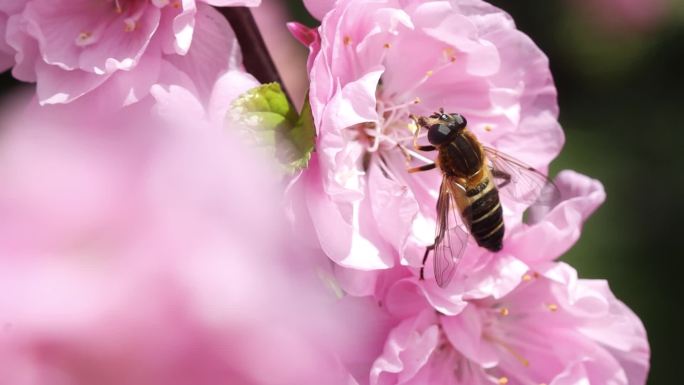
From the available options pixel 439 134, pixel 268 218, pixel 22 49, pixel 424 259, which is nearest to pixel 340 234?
pixel 424 259

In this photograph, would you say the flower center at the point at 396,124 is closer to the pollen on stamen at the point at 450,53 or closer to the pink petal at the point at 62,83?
the pollen on stamen at the point at 450,53

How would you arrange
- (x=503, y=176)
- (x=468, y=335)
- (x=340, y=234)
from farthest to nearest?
(x=503, y=176)
(x=468, y=335)
(x=340, y=234)

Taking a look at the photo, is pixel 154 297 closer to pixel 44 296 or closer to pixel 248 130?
pixel 44 296

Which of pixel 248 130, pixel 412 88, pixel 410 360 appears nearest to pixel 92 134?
pixel 248 130

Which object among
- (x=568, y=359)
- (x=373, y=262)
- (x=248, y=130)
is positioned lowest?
(x=568, y=359)

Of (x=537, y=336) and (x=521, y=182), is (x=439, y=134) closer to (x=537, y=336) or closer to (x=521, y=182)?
(x=521, y=182)

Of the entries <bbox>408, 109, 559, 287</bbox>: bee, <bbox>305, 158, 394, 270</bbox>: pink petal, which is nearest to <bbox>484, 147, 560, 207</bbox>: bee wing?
<bbox>408, 109, 559, 287</bbox>: bee
